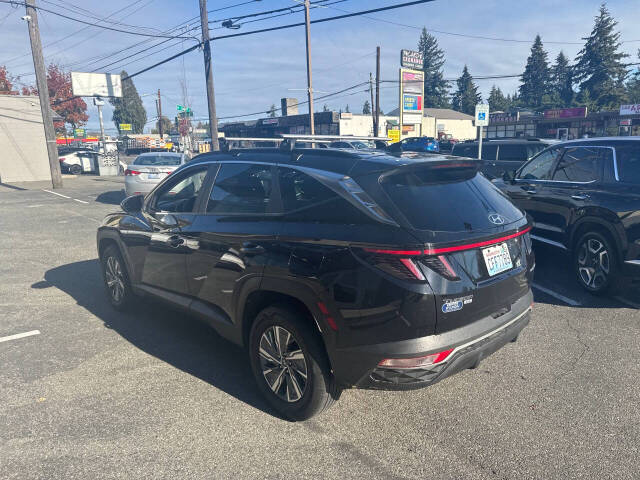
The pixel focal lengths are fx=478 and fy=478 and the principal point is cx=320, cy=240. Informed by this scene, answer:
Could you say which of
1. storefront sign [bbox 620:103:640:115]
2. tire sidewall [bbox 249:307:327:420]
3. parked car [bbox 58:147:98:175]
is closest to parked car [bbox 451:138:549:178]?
tire sidewall [bbox 249:307:327:420]

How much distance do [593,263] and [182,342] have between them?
4.73m

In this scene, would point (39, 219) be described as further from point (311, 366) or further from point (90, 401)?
point (311, 366)

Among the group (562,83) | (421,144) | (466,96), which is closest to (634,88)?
(562,83)

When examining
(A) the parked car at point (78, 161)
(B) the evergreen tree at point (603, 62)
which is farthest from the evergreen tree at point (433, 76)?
(A) the parked car at point (78, 161)

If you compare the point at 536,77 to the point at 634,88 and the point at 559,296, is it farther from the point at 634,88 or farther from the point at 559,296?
the point at 559,296

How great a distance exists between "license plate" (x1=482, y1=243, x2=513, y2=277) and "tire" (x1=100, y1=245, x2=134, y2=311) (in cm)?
365

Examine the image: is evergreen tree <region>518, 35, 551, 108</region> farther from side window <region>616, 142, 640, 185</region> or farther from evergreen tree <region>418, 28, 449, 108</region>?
side window <region>616, 142, 640, 185</region>

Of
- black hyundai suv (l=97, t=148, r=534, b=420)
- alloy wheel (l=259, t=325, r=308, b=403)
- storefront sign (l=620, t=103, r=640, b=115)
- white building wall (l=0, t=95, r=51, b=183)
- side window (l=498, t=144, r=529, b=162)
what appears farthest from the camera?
storefront sign (l=620, t=103, r=640, b=115)

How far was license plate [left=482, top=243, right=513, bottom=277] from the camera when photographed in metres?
3.01

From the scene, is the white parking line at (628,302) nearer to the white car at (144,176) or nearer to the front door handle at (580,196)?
the front door handle at (580,196)

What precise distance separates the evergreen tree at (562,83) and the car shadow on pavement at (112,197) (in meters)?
81.5

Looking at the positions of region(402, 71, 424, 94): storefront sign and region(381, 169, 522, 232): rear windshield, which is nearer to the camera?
region(381, 169, 522, 232): rear windshield

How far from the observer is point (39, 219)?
12266mm

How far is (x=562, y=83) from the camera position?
8950 cm
